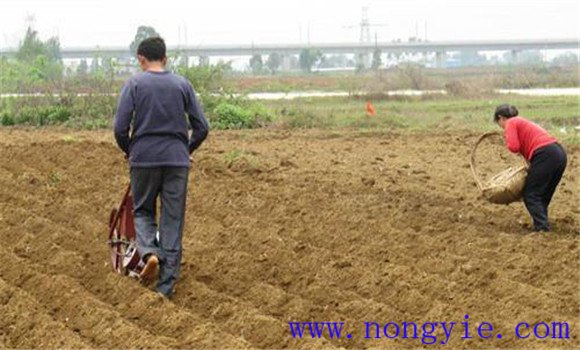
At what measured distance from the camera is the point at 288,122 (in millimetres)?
21922

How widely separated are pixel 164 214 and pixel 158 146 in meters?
0.49

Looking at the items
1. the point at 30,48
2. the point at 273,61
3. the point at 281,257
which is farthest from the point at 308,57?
the point at 281,257

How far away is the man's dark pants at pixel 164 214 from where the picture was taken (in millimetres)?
7289

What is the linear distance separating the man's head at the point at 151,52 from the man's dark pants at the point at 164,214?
2.46 ft

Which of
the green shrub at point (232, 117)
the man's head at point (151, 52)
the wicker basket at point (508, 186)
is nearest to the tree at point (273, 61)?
the green shrub at point (232, 117)

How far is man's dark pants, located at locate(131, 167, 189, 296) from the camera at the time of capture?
7.29m

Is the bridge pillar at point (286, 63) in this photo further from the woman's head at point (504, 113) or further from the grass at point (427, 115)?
the woman's head at point (504, 113)

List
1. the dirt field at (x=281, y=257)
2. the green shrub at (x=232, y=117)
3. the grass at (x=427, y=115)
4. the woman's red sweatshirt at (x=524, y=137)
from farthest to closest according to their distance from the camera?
the green shrub at (x=232, y=117)
the grass at (x=427, y=115)
the woman's red sweatshirt at (x=524, y=137)
the dirt field at (x=281, y=257)

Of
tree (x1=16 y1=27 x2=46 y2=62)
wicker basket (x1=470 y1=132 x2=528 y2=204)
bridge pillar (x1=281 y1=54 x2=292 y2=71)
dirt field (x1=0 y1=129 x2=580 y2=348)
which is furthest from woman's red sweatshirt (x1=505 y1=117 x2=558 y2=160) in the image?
bridge pillar (x1=281 y1=54 x2=292 y2=71)

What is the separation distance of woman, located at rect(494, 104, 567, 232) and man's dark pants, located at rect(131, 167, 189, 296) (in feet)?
11.4

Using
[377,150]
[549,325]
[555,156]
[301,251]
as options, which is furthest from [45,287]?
[377,150]

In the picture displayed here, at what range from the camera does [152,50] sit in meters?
7.25

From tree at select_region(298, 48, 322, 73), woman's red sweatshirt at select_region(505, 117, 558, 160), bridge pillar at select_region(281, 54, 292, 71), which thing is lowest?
bridge pillar at select_region(281, 54, 292, 71)

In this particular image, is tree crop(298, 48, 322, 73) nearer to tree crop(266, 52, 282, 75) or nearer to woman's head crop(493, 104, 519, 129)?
tree crop(266, 52, 282, 75)
